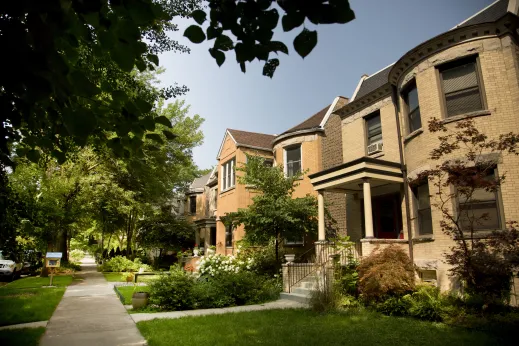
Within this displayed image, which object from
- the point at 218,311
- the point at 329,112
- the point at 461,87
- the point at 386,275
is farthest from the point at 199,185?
the point at 386,275

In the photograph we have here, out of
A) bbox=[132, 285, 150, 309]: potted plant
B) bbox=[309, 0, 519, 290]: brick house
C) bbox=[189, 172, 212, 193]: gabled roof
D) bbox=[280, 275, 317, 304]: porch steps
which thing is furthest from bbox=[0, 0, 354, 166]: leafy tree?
bbox=[189, 172, 212, 193]: gabled roof

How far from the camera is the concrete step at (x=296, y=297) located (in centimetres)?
1163

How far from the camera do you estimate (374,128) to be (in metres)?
15.1

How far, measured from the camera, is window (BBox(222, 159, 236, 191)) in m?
23.0

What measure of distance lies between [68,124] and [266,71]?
1.48 m

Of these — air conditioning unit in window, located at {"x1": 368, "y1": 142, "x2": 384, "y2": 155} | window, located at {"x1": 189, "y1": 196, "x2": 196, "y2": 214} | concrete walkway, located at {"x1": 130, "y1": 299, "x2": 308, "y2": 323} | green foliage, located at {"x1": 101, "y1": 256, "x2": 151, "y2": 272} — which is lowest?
concrete walkway, located at {"x1": 130, "y1": 299, "x2": 308, "y2": 323}

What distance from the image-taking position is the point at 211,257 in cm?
1716

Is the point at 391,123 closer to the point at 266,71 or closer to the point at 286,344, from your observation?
the point at 286,344

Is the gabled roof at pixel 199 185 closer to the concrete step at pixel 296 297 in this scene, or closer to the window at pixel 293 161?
the window at pixel 293 161

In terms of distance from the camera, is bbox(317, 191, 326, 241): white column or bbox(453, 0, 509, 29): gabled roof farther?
bbox(317, 191, 326, 241): white column

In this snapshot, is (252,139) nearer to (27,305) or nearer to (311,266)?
(311,266)

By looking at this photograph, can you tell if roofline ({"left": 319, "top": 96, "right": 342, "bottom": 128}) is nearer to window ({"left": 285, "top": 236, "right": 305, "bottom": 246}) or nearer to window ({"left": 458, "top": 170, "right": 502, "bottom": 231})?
window ({"left": 285, "top": 236, "right": 305, "bottom": 246})

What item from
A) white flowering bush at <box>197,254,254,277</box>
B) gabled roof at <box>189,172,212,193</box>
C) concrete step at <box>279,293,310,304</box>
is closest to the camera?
concrete step at <box>279,293,310,304</box>

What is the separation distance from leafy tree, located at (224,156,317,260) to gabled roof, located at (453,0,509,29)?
29.1ft
